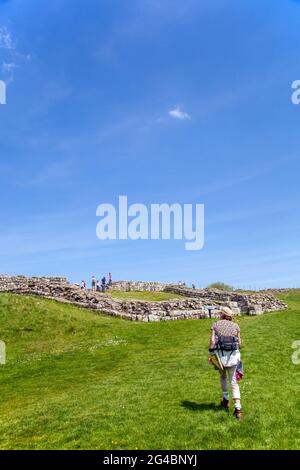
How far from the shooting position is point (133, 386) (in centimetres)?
1934

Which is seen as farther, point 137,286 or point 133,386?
point 137,286

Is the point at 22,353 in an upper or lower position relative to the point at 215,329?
lower

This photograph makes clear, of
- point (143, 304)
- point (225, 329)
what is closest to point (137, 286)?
point (143, 304)

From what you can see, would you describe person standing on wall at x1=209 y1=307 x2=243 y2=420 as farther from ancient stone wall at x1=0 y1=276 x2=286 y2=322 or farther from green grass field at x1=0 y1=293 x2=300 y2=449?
ancient stone wall at x1=0 y1=276 x2=286 y2=322

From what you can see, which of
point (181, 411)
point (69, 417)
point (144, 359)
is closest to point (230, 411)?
point (181, 411)

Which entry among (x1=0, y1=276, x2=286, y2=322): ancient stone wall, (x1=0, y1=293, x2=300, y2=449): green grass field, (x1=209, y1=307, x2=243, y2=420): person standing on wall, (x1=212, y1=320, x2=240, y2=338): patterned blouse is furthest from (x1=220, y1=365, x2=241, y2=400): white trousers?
(x1=0, y1=276, x2=286, y2=322): ancient stone wall

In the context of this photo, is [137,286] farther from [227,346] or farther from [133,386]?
[227,346]

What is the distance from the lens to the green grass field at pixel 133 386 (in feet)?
42.4

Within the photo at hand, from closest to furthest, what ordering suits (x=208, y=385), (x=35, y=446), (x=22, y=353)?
(x=35, y=446), (x=208, y=385), (x=22, y=353)

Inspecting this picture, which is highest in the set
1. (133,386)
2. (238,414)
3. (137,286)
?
(137,286)

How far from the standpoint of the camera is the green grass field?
42.4 feet
